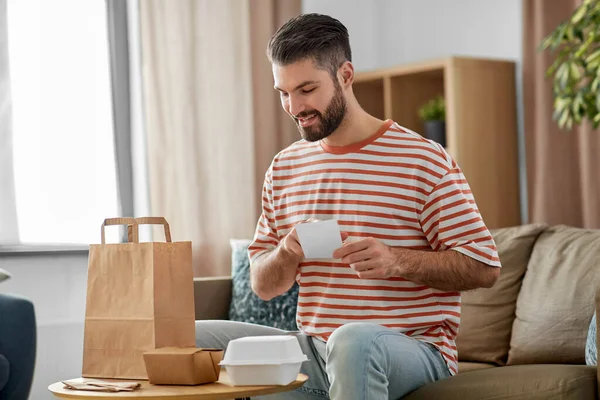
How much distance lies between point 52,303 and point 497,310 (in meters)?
1.62

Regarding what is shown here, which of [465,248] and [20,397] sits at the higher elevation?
[465,248]

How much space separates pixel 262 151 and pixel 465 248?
227 cm

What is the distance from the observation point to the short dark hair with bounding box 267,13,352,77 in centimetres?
193

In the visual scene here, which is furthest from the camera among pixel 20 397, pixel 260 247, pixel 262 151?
pixel 262 151

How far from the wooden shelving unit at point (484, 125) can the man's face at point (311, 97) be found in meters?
1.74

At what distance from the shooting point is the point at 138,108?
376cm

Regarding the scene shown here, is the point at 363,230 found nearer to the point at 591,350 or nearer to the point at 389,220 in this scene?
the point at 389,220

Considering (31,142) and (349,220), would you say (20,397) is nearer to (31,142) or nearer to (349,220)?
(349,220)

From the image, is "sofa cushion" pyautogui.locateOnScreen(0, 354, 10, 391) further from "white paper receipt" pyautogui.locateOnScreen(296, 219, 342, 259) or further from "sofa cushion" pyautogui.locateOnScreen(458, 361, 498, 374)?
"sofa cushion" pyautogui.locateOnScreen(458, 361, 498, 374)

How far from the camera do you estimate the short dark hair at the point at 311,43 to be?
1.93 m

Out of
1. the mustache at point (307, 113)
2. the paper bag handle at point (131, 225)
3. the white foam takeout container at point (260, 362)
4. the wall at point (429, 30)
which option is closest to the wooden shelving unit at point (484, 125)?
the wall at point (429, 30)

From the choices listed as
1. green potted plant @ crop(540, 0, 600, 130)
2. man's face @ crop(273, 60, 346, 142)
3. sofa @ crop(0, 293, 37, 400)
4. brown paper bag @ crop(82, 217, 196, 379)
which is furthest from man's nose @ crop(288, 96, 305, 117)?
green potted plant @ crop(540, 0, 600, 130)

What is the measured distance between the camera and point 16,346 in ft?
8.04

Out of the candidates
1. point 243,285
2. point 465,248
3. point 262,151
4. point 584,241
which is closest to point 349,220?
point 465,248
